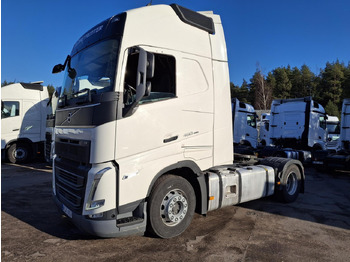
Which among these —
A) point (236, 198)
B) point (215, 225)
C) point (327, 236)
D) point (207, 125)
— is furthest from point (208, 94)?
point (327, 236)

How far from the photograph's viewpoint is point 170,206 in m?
3.75

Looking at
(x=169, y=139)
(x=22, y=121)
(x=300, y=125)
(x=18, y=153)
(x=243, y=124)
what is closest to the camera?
(x=169, y=139)

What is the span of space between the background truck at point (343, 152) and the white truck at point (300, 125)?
1757 millimetres

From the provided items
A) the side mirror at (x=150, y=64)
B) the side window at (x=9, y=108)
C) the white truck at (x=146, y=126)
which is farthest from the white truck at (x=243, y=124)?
the side mirror at (x=150, y=64)

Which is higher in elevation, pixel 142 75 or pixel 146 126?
pixel 142 75

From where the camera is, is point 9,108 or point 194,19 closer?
point 194,19

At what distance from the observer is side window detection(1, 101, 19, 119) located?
11469 mm

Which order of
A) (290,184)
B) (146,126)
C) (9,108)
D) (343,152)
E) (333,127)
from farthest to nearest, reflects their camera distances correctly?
(333,127) < (9,108) < (343,152) < (290,184) < (146,126)

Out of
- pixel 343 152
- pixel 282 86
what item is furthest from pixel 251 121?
pixel 282 86

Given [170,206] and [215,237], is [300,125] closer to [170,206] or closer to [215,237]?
[215,237]

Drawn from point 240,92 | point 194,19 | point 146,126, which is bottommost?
point 146,126

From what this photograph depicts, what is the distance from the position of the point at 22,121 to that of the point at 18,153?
1509 millimetres

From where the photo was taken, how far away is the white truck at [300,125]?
12.1 meters

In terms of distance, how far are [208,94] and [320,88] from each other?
160 ft
